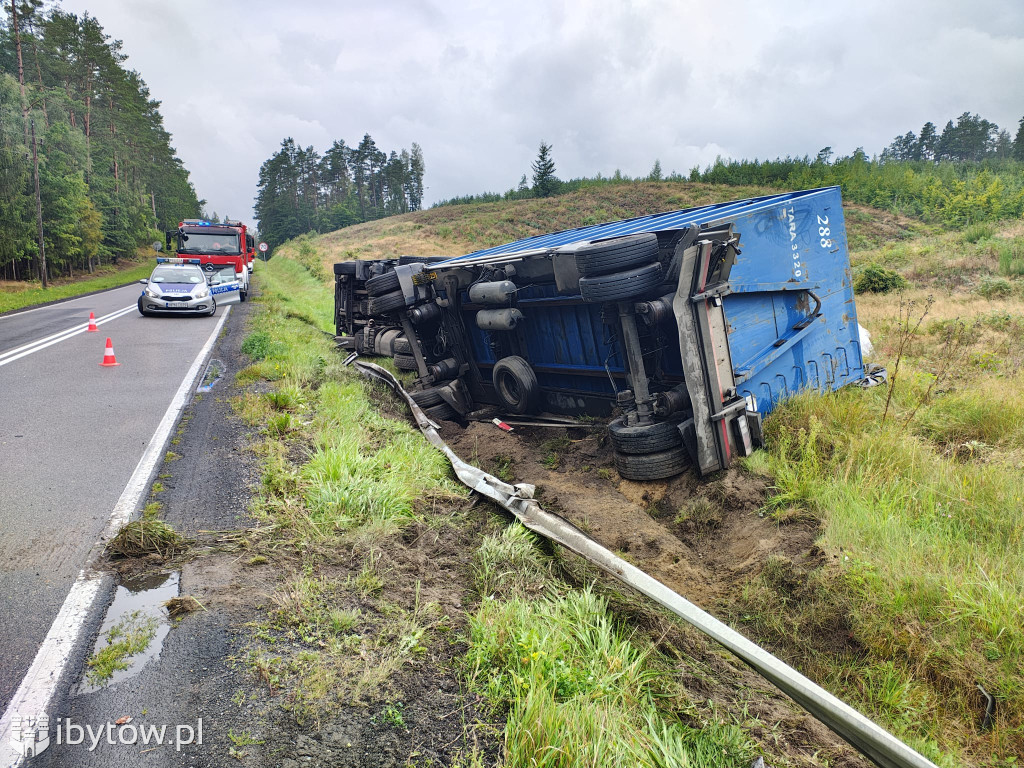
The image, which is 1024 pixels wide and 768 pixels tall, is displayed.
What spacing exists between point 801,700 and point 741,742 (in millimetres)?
288

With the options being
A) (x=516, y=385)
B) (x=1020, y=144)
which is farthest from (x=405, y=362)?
(x=1020, y=144)

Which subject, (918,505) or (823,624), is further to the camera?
(918,505)

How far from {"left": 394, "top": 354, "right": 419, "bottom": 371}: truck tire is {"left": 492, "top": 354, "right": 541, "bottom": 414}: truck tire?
7.55 ft

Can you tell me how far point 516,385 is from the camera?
6.76 m

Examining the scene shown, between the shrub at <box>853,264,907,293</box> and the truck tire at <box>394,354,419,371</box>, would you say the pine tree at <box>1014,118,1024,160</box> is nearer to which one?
the shrub at <box>853,264,907,293</box>

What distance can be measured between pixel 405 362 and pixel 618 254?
16.1 feet

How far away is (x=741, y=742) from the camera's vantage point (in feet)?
7.70

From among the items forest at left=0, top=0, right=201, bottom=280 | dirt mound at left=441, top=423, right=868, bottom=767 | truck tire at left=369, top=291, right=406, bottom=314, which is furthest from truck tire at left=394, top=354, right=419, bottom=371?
forest at left=0, top=0, right=201, bottom=280

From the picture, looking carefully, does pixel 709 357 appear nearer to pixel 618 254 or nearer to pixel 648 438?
pixel 648 438

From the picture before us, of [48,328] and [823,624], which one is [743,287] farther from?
[48,328]

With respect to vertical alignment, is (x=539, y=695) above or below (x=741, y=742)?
above

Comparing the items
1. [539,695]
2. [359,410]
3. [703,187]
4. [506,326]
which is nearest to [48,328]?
[359,410]

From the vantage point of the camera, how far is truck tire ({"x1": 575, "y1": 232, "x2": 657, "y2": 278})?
481 centimetres

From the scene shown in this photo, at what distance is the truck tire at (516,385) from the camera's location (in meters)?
6.68
